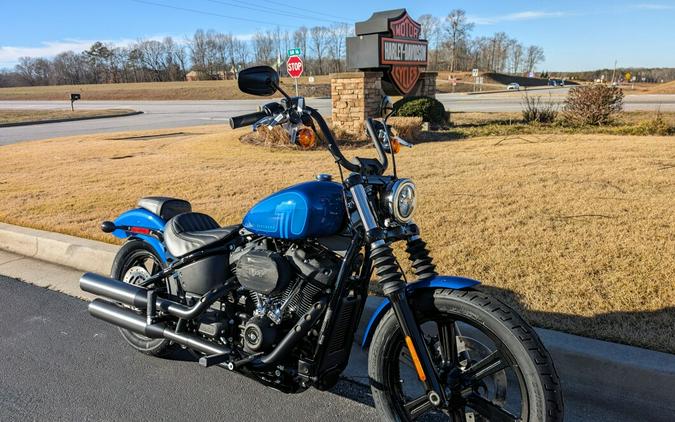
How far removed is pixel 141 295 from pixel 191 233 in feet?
1.66

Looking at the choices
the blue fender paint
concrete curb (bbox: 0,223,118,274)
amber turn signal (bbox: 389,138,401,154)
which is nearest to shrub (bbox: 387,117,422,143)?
concrete curb (bbox: 0,223,118,274)

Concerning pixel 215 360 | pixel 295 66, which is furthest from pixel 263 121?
pixel 295 66

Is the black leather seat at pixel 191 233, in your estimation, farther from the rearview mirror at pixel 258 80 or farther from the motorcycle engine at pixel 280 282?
the rearview mirror at pixel 258 80

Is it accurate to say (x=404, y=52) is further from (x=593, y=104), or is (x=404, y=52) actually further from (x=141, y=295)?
(x=141, y=295)

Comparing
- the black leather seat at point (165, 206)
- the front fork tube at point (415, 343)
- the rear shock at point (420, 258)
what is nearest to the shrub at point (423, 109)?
the black leather seat at point (165, 206)

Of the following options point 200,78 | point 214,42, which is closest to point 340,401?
point 200,78

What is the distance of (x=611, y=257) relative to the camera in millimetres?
4332

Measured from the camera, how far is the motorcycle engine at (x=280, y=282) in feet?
8.57

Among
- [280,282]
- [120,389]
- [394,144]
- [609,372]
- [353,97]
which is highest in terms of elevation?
[353,97]

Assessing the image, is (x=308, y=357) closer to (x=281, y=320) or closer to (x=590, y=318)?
(x=281, y=320)

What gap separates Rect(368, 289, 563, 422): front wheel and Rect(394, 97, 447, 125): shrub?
12328mm

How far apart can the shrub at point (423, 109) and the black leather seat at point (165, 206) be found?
11.3 metres

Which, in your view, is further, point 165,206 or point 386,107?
point 165,206

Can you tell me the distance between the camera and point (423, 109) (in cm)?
1461
